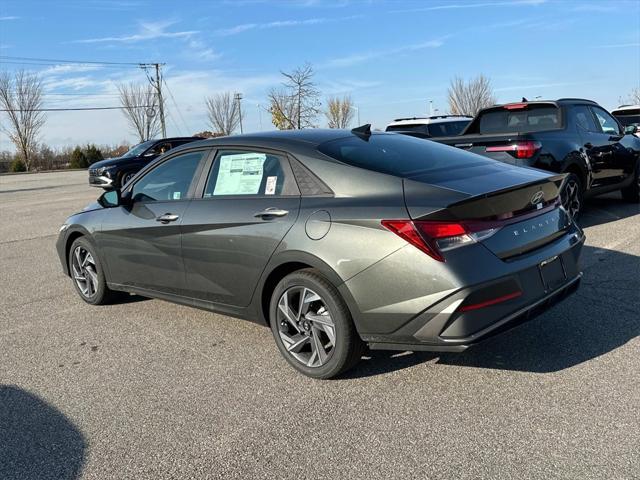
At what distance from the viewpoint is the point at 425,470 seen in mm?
2666

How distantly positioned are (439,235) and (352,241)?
1.70ft

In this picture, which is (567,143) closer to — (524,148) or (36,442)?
(524,148)

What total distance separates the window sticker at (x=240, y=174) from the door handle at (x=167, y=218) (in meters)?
0.42

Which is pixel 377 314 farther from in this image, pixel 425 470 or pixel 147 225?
pixel 147 225

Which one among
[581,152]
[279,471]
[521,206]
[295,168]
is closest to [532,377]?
[521,206]

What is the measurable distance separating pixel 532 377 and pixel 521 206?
104cm

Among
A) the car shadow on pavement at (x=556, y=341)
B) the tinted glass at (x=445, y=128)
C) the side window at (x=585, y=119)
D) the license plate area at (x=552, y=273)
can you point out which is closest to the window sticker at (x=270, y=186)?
the car shadow on pavement at (x=556, y=341)

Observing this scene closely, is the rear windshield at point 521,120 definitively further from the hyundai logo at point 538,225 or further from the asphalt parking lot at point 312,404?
the hyundai logo at point 538,225

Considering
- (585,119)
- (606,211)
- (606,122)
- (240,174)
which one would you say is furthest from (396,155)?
(606,211)

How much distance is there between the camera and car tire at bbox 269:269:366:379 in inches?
137

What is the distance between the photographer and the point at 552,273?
11.6ft

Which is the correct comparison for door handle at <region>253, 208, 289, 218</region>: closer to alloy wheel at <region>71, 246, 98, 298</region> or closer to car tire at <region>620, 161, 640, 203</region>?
alloy wheel at <region>71, 246, 98, 298</region>

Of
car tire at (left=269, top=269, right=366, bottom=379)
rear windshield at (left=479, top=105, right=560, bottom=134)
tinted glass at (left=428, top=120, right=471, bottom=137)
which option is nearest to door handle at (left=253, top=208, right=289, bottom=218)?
car tire at (left=269, top=269, right=366, bottom=379)

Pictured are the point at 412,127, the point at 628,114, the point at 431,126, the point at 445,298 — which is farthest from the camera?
the point at 628,114
